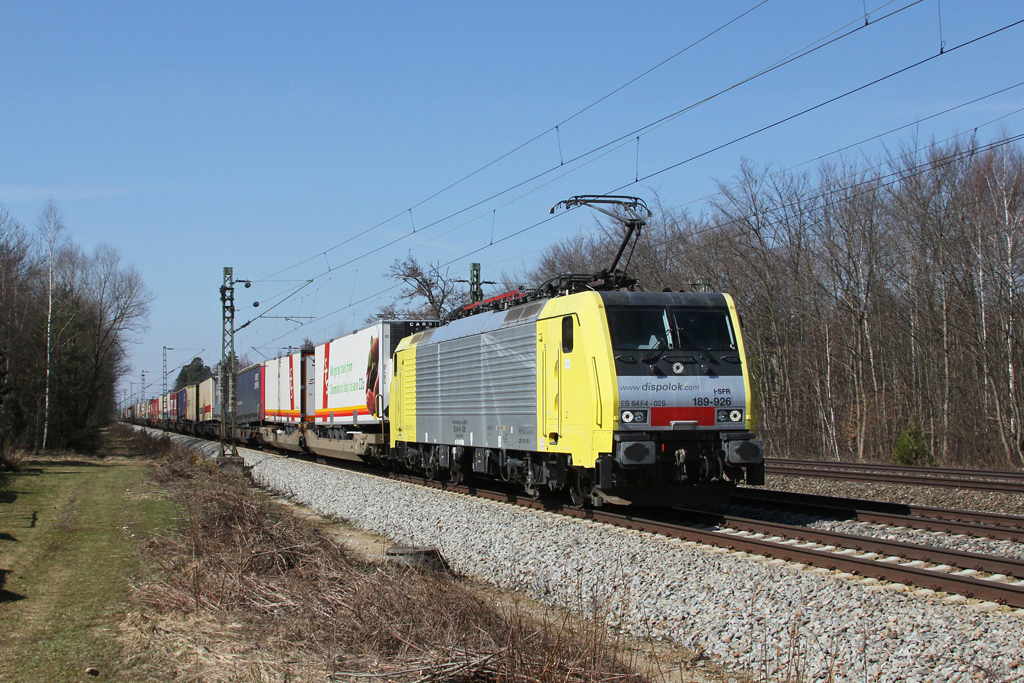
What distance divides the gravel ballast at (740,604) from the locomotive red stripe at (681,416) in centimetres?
147

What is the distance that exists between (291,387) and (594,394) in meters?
22.4

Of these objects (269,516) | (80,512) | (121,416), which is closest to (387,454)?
(80,512)

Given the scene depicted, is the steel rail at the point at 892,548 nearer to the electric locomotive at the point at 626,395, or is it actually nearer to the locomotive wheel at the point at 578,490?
the electric locomotive at the point at 626,395

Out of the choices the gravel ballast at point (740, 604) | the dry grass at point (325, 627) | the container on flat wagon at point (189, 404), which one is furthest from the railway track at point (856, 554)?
the container on flat wagon at point (189, 404)

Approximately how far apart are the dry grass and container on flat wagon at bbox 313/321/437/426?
12.2 metres

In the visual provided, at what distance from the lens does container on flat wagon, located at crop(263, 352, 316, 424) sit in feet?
98.0

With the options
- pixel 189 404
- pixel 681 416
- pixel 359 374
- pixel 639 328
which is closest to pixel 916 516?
pixel 681 416

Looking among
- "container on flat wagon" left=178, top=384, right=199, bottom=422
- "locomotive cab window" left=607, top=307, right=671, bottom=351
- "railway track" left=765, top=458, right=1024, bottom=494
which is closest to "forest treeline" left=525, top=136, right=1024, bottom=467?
"railway track" left=765, top=458, right=1024, bottom=494

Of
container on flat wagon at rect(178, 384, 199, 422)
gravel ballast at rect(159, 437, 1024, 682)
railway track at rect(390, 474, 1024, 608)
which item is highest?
container on flat wagon at rect(178, 384, 199, 422)

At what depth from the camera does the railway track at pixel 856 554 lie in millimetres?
7068

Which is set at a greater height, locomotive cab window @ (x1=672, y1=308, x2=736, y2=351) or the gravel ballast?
locomotive cab window @ (x1=672, y1=308, x2=736, y2=351)

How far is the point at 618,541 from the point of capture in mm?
9695

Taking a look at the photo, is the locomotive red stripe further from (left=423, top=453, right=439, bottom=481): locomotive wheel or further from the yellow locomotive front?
(left=423, top=453, right=439, bottom=481): locomotive wheel

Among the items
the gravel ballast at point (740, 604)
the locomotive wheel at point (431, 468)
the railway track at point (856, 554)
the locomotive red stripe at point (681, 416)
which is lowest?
the gravel ballast at point (740, 604)
